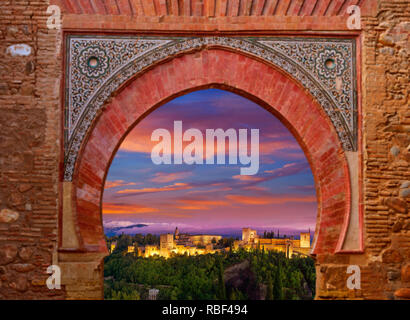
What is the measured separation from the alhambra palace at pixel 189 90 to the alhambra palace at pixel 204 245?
492 cm

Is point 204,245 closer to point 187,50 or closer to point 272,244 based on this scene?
point 272,244

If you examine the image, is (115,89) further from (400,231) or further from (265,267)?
(265,267)

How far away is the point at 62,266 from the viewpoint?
396cm

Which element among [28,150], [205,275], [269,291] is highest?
[28,150]

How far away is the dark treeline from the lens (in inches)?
358

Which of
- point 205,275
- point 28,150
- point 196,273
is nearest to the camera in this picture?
point 28,150

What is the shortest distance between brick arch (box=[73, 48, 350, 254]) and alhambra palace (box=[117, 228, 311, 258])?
4857 mm

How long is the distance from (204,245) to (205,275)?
641mm

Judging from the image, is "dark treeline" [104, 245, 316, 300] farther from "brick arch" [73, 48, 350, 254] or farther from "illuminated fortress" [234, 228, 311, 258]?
"brick arch" [73, 48, 350, 254]

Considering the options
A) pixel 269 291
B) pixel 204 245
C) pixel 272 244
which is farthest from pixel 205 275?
pixel 272 244

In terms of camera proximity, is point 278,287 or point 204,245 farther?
point 204,245

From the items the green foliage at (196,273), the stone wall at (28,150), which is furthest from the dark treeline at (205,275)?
the stone wall at (28,150)

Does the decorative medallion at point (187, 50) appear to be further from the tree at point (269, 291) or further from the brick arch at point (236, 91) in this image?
the tree at point (269, 291)

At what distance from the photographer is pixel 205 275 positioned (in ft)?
31.2
